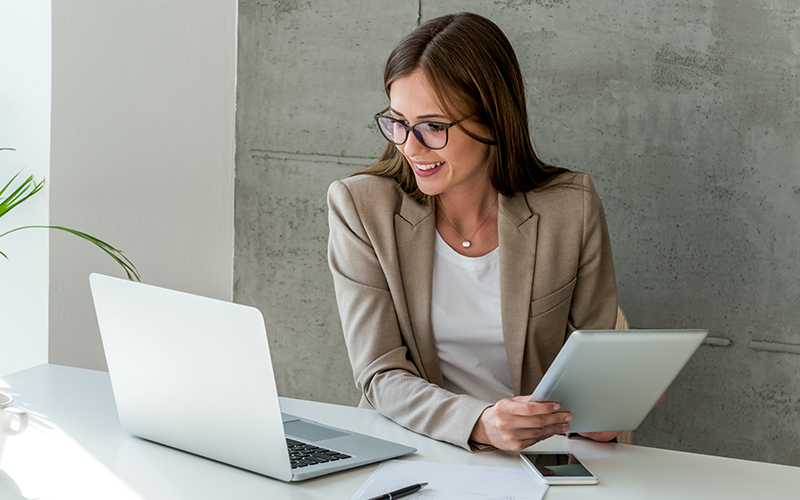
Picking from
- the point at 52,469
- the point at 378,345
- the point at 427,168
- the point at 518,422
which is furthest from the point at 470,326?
the point at 52,469

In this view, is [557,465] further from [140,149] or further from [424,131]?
[140,149]

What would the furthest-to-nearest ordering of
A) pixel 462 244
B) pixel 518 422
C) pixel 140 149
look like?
pixel 140 149
pixel 462 244
pixel 518 422

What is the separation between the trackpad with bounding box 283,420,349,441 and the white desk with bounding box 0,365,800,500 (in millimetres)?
64

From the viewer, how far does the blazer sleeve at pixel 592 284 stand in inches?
72.4

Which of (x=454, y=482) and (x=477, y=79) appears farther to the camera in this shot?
(x=477, y=79)

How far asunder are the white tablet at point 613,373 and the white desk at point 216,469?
77 mm

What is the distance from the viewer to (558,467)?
1.23m

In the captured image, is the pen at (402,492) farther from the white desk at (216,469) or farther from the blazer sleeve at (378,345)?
the blazer sleeve at (378,345)

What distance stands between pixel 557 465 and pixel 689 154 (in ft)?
4.84

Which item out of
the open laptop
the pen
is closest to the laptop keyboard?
the open laptop

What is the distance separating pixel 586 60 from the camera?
242 cm

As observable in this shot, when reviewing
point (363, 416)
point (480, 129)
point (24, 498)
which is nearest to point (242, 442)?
Result: point (24, 498)

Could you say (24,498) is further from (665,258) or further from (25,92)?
(665,258)

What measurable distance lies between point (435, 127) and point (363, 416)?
27.3 inches
